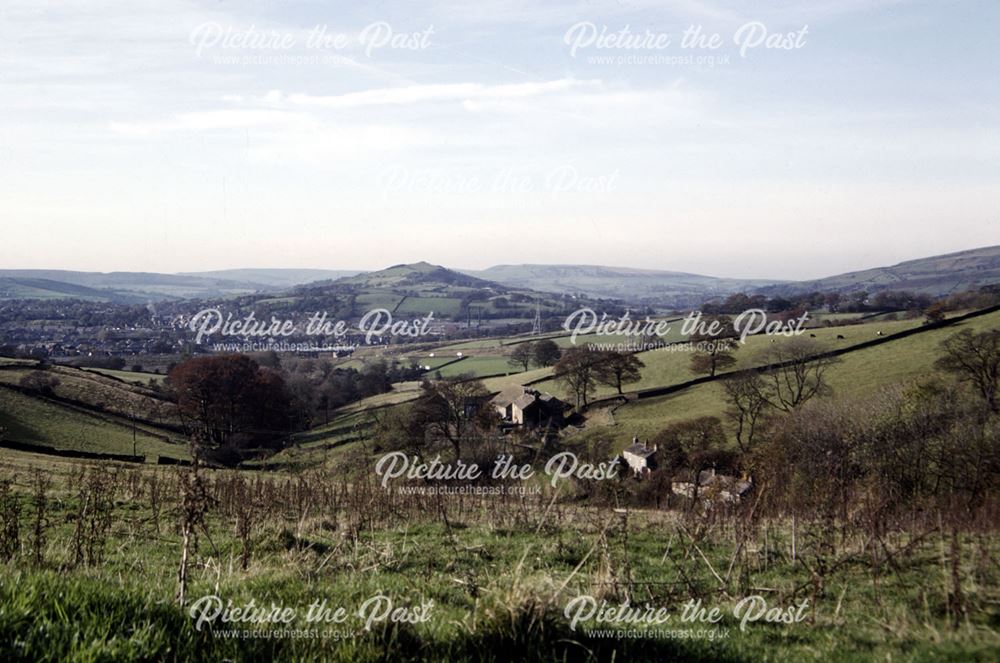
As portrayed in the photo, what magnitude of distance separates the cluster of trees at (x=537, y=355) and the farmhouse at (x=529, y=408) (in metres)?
18.2

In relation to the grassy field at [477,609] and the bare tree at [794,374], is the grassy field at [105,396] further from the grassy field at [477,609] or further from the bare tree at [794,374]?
the grassy field at [477,609]

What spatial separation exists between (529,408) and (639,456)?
17.7m

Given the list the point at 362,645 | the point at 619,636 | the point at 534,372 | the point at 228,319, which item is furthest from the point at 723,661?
the point at 228,319

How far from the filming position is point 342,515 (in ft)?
43.0

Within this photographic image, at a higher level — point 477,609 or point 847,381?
point 477,609

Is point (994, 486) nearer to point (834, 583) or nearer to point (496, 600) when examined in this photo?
point (834, 583)

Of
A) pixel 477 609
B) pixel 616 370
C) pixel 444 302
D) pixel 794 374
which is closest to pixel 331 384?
pixel 616 370

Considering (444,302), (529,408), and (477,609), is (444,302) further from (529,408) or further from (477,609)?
(477,609)

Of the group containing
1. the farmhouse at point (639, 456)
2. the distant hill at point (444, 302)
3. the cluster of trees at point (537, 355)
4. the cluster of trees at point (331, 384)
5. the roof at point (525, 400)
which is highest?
the distant hill at point (444, 302)

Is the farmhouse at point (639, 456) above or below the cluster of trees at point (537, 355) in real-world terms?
below

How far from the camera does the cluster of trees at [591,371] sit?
198 ft

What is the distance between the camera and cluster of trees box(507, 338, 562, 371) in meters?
80.6

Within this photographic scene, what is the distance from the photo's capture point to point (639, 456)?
41.2 m

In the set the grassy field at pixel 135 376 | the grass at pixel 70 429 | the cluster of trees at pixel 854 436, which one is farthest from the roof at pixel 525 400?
the grassy field at pixel 135 376
